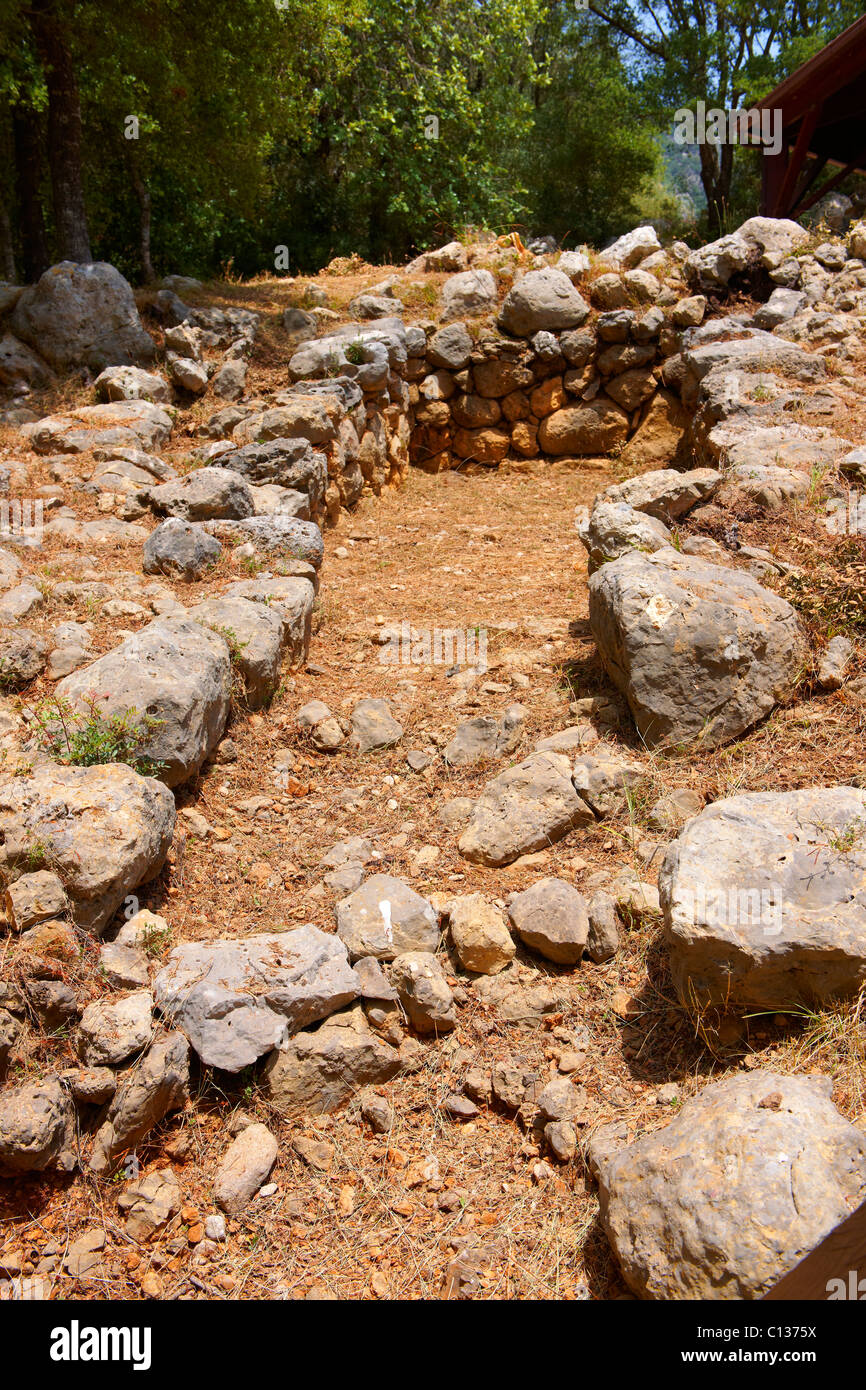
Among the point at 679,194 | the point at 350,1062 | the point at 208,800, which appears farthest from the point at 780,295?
the point at 679,194

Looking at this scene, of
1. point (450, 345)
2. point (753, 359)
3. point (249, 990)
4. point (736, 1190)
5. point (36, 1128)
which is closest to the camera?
point (736, 1190)

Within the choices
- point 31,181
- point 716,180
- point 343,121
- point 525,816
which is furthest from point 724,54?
point 525,816

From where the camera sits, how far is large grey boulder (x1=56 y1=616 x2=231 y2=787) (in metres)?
3.69

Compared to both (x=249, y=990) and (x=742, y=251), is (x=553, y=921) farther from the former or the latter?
(x=742, y=251)

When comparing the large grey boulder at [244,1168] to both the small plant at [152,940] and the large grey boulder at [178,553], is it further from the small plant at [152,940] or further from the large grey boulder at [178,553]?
the large grey boulder at [178,553]

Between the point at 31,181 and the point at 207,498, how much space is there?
258 inches

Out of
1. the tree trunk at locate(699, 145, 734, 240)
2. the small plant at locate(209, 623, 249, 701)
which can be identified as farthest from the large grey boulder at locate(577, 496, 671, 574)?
the tree trunk at locate(699, 145, 734, 240)

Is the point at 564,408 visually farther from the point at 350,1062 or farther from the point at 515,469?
the point at 350,1062

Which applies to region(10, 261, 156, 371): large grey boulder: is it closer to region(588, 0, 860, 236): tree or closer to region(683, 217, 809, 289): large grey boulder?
region(683, 217, 809, 289): large grey boulder

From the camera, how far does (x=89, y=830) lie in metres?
3.14

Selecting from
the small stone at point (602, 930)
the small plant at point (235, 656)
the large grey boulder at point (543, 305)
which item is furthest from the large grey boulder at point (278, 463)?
the small stone at point (602, 930)

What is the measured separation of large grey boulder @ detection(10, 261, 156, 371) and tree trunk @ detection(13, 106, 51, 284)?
110 inches

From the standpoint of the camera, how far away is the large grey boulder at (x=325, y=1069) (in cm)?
292

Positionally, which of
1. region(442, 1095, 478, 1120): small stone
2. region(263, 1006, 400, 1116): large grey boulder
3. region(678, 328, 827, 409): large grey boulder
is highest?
region(678, 328, 827, 409): large grey boulder
